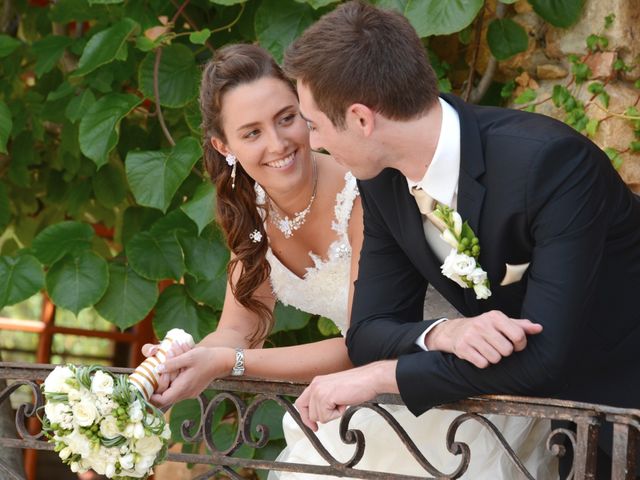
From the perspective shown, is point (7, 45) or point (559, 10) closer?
point (559, 10)

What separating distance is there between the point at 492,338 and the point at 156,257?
1970mm

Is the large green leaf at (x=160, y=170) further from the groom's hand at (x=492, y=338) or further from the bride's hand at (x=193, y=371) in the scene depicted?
the groom's hand at (x=492, y=338)

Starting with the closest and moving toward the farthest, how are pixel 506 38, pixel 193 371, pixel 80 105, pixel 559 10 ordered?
pixel 193 371, pixel 559 10, pixel 506 38, pixel 80 105

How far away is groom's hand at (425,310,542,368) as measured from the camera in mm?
2068

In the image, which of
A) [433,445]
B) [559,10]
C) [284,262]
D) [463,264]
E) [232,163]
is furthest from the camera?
[559,10]

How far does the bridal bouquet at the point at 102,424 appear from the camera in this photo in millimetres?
2107

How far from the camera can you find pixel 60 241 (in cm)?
391

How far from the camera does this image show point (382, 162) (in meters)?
2.30

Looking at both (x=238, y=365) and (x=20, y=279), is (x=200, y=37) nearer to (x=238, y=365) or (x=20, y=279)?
(x=20, y=279)

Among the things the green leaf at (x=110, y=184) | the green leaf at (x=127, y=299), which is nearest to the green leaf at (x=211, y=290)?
the green leaf at (x=127, y=299)

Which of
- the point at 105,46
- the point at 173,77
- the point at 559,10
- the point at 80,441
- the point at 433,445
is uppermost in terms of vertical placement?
the point at 559,10

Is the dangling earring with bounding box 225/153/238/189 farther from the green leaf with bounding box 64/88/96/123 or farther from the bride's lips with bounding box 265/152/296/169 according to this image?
the green leaf with bounding box 64/88/96/123

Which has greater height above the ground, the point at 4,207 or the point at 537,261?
the point at 537,261

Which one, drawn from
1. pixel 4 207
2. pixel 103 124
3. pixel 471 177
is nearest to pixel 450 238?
pixel 471 177
